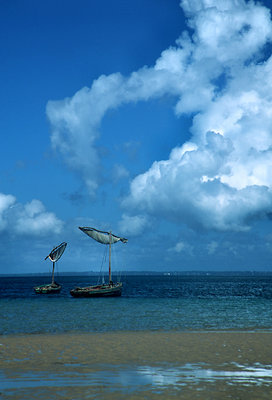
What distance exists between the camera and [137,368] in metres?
14.7

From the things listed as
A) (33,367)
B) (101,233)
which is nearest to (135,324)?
(33,367)

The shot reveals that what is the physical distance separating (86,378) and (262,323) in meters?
24.5

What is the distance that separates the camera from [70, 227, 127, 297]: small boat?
7056 cm

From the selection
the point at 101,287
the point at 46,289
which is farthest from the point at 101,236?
the point at 46,289

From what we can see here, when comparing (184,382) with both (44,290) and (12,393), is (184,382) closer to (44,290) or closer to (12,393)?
(12,393)

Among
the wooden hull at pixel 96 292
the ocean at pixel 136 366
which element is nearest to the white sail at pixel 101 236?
the wooden hull at pixel 96 292

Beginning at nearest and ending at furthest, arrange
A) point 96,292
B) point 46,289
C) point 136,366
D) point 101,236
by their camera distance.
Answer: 1. point 136,366
2. point 96,292
3. point 101,236
4. point 46,289

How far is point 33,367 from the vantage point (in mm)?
15008

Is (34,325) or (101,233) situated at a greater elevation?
(101,233)

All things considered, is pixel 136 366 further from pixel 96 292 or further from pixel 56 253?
pixel 56 253

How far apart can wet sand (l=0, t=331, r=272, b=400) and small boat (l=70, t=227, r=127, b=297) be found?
157 ft

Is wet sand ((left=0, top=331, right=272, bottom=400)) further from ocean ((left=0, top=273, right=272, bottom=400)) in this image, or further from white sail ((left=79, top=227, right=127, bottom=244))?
white sail ((left=79, top=227, right=127, bottom=244))

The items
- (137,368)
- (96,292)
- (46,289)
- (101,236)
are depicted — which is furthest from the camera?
(46,289)

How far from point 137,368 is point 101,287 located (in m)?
58.6
